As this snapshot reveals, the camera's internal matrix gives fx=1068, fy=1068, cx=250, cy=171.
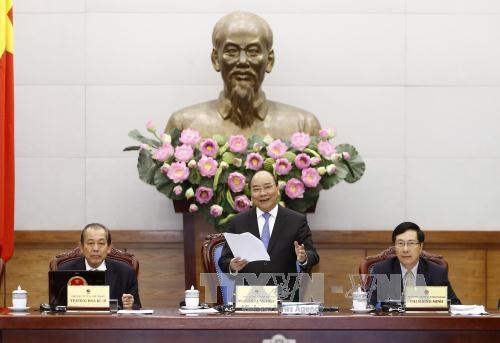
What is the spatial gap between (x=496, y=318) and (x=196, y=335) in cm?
128

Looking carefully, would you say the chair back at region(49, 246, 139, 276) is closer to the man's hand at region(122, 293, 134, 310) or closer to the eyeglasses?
the man's hand at region(122, 293, 134, 310)

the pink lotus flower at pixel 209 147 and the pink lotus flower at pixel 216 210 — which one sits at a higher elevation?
the pink lotus flower at pixel 209 147

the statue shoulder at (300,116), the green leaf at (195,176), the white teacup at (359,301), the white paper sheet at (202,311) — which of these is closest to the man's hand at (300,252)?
the white teacup at (359,301)

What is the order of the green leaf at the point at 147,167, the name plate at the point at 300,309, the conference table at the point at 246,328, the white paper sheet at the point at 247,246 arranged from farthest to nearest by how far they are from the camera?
A: 1. the green leaf at the point at 147,167
2. the white paper sheet at the point at 247,246
3. the name plate at the point at 300,309
4. the conference table at the point at 246,328

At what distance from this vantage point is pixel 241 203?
20.8 feet

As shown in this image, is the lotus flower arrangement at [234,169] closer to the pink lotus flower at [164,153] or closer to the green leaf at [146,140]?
the pink lotus flower at [164,153]

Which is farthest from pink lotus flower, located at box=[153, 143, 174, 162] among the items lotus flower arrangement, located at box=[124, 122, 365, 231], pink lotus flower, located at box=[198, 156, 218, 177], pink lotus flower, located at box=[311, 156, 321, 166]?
pink lotus flower, located at box=[311, 156, 321, 166]

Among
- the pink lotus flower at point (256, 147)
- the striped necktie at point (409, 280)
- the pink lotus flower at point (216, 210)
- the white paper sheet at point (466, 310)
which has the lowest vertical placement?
the white paper sheet at point (466, 310)

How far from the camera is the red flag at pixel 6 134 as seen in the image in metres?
6.59

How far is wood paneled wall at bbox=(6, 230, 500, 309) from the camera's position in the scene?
23.8 ft

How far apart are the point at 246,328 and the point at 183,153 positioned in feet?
6.62

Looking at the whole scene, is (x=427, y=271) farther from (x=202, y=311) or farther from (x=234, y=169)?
(x=234, y=169)

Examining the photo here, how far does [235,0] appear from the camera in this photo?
754 centimetres

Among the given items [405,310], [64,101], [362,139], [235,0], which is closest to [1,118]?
[64,101]
